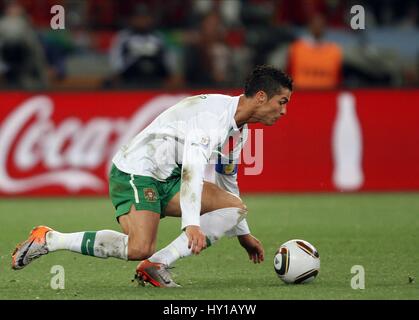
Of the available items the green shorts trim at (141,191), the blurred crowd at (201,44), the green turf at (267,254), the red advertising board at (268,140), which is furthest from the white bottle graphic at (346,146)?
the green shorts trim at (141,191)

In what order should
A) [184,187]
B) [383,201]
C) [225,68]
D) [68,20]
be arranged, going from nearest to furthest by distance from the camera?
[184,187], [383,201], [225,68], [68,20]

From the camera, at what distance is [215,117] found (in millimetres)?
7520

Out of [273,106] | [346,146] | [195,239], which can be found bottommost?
[195,239]

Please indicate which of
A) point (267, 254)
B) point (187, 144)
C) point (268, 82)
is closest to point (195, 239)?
point (187, 144)

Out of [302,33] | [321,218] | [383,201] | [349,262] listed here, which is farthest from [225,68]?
[349,262]

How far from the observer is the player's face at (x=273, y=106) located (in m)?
7.68

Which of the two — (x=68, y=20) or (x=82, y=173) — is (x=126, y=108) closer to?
(x=82, y=173)

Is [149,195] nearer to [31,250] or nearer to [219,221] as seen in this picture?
[219,221]

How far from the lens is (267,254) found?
9.41 meters

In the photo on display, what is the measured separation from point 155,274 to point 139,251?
0.19m

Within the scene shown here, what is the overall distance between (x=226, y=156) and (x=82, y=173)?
6533mm

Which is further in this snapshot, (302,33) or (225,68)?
(302,33)

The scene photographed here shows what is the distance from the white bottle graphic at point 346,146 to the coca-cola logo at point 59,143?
204 centimetres

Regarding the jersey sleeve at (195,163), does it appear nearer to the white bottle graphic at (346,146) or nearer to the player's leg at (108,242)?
the player's leg at (108,242)
